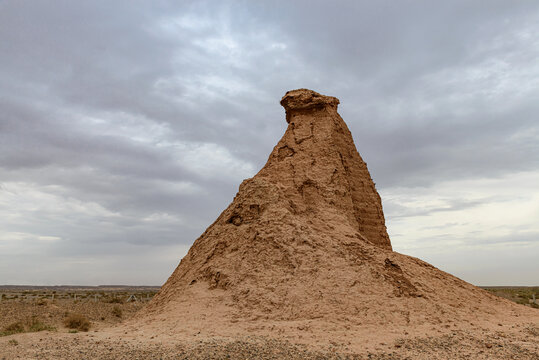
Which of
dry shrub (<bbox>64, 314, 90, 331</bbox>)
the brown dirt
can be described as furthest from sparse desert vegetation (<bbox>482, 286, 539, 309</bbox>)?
dry shrub (<bbox>64, 314, 90, 331</bbox>)

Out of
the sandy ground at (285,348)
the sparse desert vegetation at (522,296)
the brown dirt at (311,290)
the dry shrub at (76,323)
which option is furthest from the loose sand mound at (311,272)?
the sparse desert vegetation at (522,296)

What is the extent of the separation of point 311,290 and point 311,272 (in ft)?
1.90

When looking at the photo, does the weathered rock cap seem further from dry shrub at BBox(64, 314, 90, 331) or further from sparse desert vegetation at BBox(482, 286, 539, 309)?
sparse desert vegetation at BBox(482, 286, 539, 309)

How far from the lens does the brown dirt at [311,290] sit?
8.84m

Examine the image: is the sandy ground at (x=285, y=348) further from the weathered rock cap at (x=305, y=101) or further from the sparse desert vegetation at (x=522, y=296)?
the sparse desert vegetation at (x=522, y=296)

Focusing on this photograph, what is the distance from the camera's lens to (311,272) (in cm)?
1105

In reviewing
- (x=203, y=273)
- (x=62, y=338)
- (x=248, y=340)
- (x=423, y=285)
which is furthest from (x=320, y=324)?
(x=62, y=338)

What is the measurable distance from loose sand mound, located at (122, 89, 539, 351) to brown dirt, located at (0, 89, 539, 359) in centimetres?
4

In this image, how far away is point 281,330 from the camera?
951 cm

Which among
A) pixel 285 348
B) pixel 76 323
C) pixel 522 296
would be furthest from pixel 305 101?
pixel 522 296

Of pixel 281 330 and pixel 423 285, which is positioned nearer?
pixel 281 330

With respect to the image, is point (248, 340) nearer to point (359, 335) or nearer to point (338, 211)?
point (359, 335)

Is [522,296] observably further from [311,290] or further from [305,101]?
[311,290]

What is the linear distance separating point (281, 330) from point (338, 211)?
4896 millimetres
